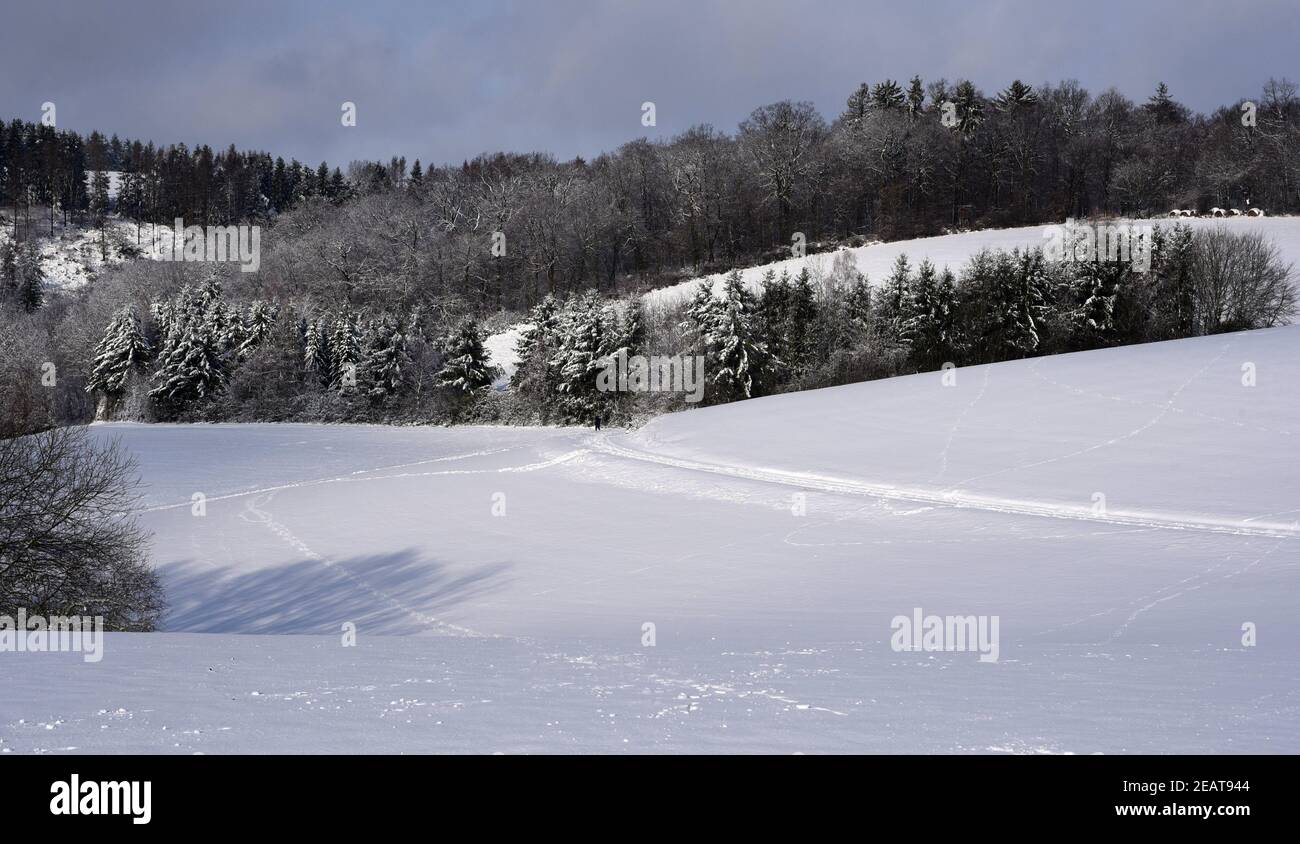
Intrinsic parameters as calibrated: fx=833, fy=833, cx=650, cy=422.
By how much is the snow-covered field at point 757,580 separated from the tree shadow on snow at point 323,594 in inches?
4.3

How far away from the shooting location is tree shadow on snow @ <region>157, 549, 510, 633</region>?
1727cm

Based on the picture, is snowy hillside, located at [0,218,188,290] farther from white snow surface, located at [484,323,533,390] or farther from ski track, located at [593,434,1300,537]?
ski track, located at [593,434,1300,537]

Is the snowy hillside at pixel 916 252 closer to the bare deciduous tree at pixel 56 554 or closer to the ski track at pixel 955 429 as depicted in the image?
the ski track at pixel 955 429

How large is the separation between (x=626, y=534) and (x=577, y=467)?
12.3 metres

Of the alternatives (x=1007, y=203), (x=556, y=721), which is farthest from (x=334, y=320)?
(x=556, y=721)

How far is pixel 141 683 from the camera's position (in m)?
5.93

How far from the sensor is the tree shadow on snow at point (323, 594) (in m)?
17.3

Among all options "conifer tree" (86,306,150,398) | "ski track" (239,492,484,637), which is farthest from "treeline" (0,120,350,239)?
"ski track" (239,492,484,637)

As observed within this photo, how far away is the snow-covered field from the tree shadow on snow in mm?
110

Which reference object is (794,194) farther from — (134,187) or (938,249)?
(134,187)

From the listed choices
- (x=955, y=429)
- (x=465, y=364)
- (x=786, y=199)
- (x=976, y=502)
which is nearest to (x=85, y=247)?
(x=465, y=364)

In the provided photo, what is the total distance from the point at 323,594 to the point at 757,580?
10.1 m

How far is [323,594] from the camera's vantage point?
64.2 feet

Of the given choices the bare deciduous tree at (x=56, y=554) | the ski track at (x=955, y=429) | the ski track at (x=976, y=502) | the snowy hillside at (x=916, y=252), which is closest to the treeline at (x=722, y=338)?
the snowy hillside at (x=916, y=252)
